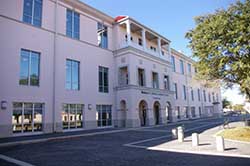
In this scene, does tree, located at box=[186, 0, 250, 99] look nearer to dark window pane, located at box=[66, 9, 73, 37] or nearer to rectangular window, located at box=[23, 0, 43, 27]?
dark window pane, located at box=[66, 9, 73, 37]

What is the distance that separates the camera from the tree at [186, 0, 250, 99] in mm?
11336

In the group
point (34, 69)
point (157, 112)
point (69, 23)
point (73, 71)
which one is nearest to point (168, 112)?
point (157, 112)

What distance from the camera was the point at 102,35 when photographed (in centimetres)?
2525

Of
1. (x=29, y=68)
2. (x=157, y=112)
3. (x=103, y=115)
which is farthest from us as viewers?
(x=157, y=112)

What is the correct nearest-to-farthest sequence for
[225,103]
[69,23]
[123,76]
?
[69,23]
[123,76]
[225,103]

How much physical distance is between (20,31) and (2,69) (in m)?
3.75

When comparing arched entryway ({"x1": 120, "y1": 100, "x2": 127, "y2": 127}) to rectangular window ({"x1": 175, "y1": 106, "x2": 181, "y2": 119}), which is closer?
arched entryway ({"x1": 120, "y1": 100, "x2": 127, "y2": 127})

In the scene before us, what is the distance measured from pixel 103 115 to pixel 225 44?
1580 centimetres

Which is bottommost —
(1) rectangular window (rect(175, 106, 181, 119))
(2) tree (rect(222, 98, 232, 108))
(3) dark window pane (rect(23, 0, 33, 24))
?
(1) rectangular window (rect(175, 106, 181, 119))

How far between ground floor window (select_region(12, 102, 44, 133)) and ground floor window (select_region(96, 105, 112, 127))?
274 inches

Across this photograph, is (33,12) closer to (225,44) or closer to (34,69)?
(34,69)

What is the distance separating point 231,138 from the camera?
41.3ft

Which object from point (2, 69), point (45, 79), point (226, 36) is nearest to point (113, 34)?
point (45, 79)

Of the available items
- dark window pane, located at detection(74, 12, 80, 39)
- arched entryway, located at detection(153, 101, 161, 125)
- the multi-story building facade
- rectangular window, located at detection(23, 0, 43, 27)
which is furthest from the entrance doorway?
rectangular window, located at detection(23, 0, 43, 27)
